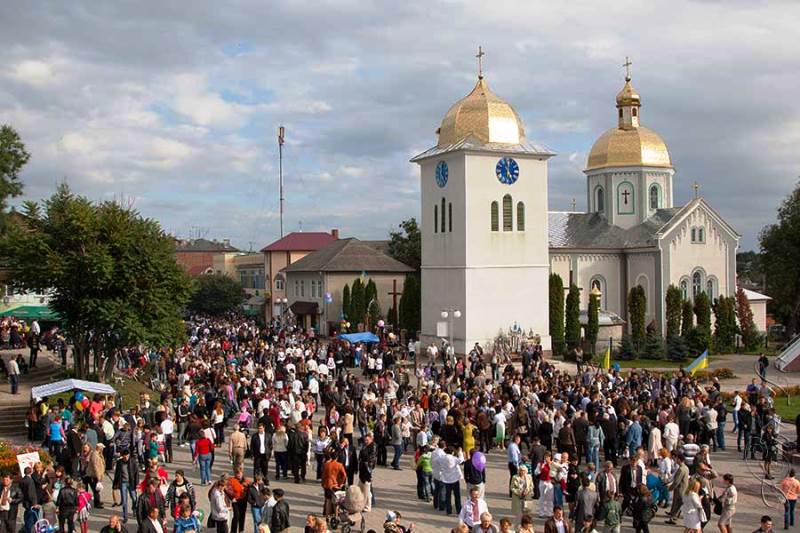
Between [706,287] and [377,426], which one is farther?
[706,287]

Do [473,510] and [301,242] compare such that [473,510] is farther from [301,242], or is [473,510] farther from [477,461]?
[301,242]

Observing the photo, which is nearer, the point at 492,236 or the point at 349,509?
the point at 349,509

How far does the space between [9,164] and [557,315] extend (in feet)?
91.6

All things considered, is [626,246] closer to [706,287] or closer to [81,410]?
[706,287]

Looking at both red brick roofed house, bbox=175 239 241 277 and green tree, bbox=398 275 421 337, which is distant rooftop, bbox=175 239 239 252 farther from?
green tree, bbox=398 275 421 337

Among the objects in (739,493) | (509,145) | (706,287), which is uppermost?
(509,145)

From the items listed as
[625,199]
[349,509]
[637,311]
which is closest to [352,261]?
[625,199]

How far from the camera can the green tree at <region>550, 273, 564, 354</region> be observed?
42.2 meters

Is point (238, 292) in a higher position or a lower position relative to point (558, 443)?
higher

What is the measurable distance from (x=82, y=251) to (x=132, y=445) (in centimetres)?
1098

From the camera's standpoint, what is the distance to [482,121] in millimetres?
39875

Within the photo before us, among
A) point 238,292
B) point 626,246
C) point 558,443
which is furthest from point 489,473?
point 238,292

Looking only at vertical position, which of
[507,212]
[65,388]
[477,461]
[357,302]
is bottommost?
[477,461]

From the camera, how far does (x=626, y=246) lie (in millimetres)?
49344
